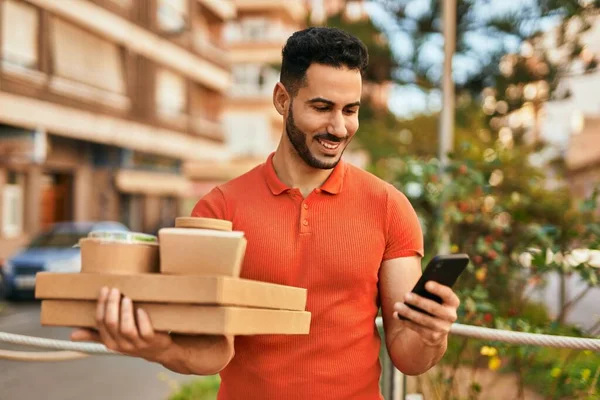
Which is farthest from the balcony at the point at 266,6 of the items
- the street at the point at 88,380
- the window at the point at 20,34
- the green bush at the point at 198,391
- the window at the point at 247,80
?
the green bush at the point at 198,391

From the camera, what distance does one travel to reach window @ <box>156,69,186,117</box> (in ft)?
97.8

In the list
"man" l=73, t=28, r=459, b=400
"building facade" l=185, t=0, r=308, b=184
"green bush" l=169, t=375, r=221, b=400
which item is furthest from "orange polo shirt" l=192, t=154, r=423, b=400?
"building facade" l=185, t=0, r=308, b=184

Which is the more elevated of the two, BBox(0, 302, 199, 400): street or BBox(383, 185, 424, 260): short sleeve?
BBox(383, 185, 424, 260): short sleeve

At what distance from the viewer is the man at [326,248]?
1926 millimetres

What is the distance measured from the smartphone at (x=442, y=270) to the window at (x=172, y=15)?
28529mm

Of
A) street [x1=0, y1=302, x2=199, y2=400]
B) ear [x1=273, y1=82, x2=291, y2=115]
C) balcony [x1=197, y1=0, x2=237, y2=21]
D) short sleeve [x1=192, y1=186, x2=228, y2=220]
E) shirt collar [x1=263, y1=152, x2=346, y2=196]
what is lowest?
street [x1=0, y1=302, x2=199, y2=400]

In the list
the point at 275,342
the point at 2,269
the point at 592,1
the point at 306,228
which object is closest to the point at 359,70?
the point at 306,228

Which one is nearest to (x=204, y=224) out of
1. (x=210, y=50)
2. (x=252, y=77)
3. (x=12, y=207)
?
(x=12, y=207)

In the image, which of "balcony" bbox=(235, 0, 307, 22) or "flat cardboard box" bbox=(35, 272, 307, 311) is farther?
"balcony" bbox=(235, 0, 307, 22)

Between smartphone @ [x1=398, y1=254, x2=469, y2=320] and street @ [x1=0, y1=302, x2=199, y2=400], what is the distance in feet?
16.9

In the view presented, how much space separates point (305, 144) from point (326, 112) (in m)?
0.11

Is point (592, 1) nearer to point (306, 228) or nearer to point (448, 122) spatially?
point (448, 122)

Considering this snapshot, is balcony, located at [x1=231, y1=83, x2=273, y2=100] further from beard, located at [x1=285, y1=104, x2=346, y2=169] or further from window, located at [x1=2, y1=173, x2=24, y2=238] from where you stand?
beard, located at [x1=285, y1=104, x2=346, y2=169]

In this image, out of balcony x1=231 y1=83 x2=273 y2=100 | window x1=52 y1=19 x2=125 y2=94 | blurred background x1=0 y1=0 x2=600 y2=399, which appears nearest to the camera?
blurred background x1=0 y1=0 x2=600 y2=399
